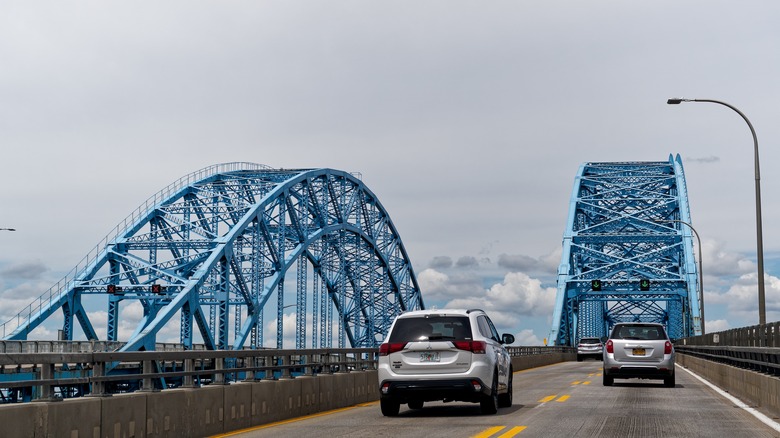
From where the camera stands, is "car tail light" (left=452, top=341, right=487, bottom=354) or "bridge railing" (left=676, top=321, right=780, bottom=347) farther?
"bridge railing" (left=676, top=321, right=780, bottom=347)

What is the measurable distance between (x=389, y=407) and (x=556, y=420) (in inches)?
119

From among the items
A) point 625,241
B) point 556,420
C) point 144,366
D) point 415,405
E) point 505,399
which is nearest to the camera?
point 144,366

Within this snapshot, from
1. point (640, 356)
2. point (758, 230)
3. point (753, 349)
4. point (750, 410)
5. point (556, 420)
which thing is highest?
point (758, 230)

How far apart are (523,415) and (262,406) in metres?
4.39

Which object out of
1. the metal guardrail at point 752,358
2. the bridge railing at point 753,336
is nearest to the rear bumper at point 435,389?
the metal guardrail at point 752,358

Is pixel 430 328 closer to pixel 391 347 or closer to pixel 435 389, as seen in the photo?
pixel 391 347

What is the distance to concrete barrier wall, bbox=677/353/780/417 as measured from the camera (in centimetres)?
1838

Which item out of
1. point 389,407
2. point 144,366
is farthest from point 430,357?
point 144,366

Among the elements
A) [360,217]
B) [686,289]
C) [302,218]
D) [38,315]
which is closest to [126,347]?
[38,315]

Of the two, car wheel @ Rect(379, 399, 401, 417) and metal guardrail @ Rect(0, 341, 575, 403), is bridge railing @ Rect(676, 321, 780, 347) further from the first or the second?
metal guardrail @ Rect(0, 341, 575, 403)

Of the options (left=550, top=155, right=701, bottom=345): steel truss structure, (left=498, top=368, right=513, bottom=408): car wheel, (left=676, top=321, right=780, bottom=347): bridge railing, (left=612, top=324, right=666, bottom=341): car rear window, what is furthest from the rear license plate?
(left=550, top=155, right=701, bottom=345): steel truss structure

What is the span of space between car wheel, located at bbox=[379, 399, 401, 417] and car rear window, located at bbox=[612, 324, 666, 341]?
37.4 ft

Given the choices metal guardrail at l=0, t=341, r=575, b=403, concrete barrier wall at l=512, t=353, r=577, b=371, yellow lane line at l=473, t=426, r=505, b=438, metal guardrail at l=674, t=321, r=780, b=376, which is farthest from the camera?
concrete barrier wall at l=512, t=353, r=577, b=371

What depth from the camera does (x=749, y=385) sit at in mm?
22016
